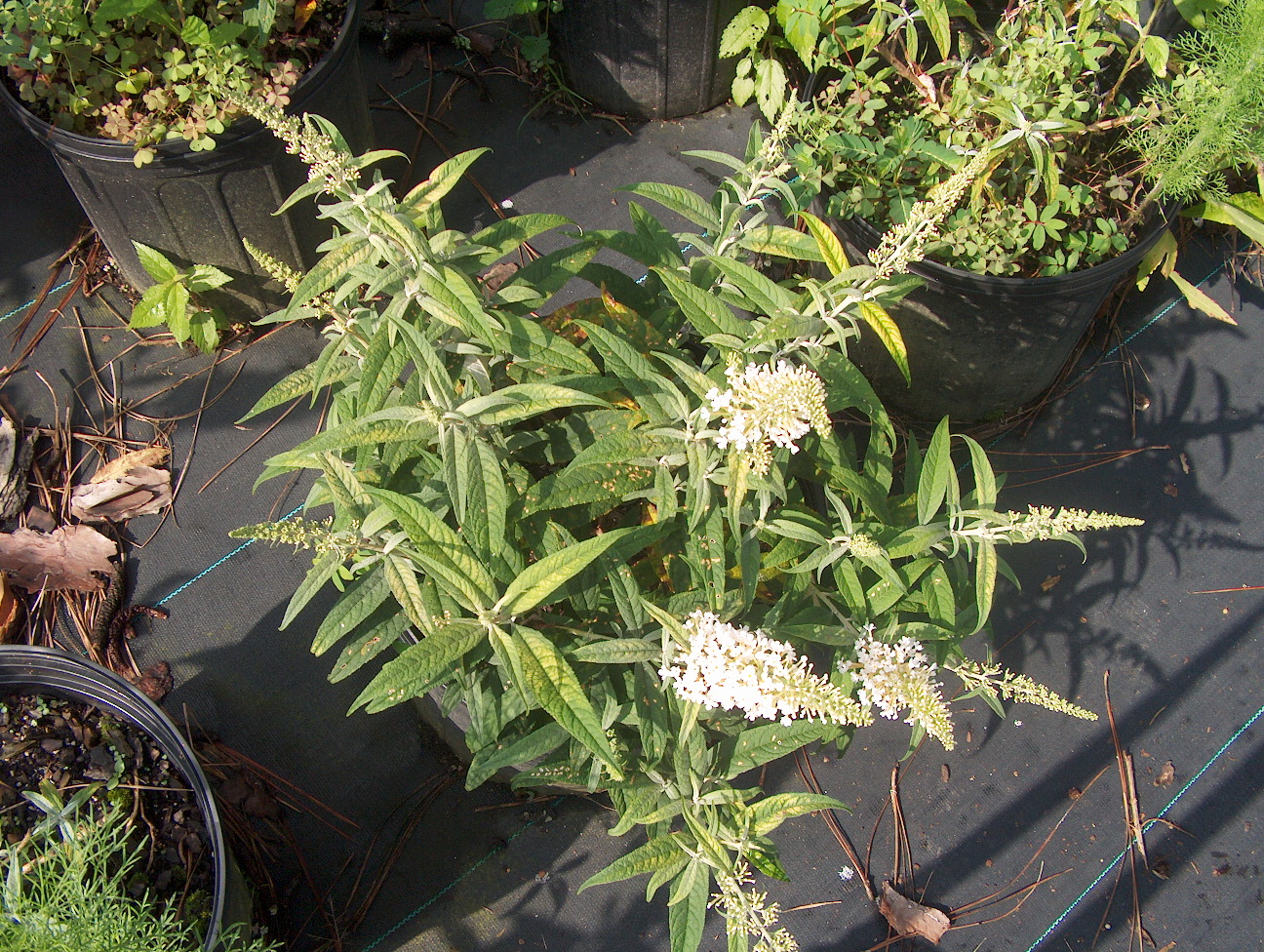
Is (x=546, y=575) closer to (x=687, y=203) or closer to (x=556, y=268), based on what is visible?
(x=556, y=268)

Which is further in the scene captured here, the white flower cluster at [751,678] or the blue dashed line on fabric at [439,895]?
the blue dashed line on fabric at [439,895]

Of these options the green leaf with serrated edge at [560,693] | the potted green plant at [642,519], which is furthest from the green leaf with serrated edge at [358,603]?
the green leaf with serrated edge at [560,693]

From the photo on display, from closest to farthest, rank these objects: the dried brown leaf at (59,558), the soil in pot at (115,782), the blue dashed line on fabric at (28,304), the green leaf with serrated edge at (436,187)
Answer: the green leaf with serrated edge at (436,187), the soil in pot at (115,782), the dried brown leaf at (59,558), the blue dashed line on fabric at (28,304)

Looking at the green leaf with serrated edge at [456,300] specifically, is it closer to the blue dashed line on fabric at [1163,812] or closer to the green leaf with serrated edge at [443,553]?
the green leaf with serrated edge at [443,553]

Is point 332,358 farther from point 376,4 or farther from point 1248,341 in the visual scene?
point 1248,341

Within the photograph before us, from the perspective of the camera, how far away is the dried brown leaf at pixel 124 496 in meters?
2.85

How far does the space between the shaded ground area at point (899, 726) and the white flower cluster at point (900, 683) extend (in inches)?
43.1

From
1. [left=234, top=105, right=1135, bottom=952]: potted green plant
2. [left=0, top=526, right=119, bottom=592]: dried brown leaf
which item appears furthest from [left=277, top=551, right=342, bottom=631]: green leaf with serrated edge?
[left=0, top=526, right=119, bottom=592]: dried brown leaf

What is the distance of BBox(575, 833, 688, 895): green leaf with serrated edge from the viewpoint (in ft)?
5.77

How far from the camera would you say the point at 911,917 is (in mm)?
2543

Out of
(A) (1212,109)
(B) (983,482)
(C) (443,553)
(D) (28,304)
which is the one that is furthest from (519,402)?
(D) (28,304)

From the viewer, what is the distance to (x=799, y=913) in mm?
2545

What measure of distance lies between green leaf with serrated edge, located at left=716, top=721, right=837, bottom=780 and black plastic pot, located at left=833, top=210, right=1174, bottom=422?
1380 millimetres

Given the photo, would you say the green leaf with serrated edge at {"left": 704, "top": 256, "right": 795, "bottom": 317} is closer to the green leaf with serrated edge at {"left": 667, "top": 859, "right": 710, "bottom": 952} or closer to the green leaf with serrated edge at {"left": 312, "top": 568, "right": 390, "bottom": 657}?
the green leaf with serrated edge at {"left": 312, "top": 568, "right": 390, "bottom": 657}
